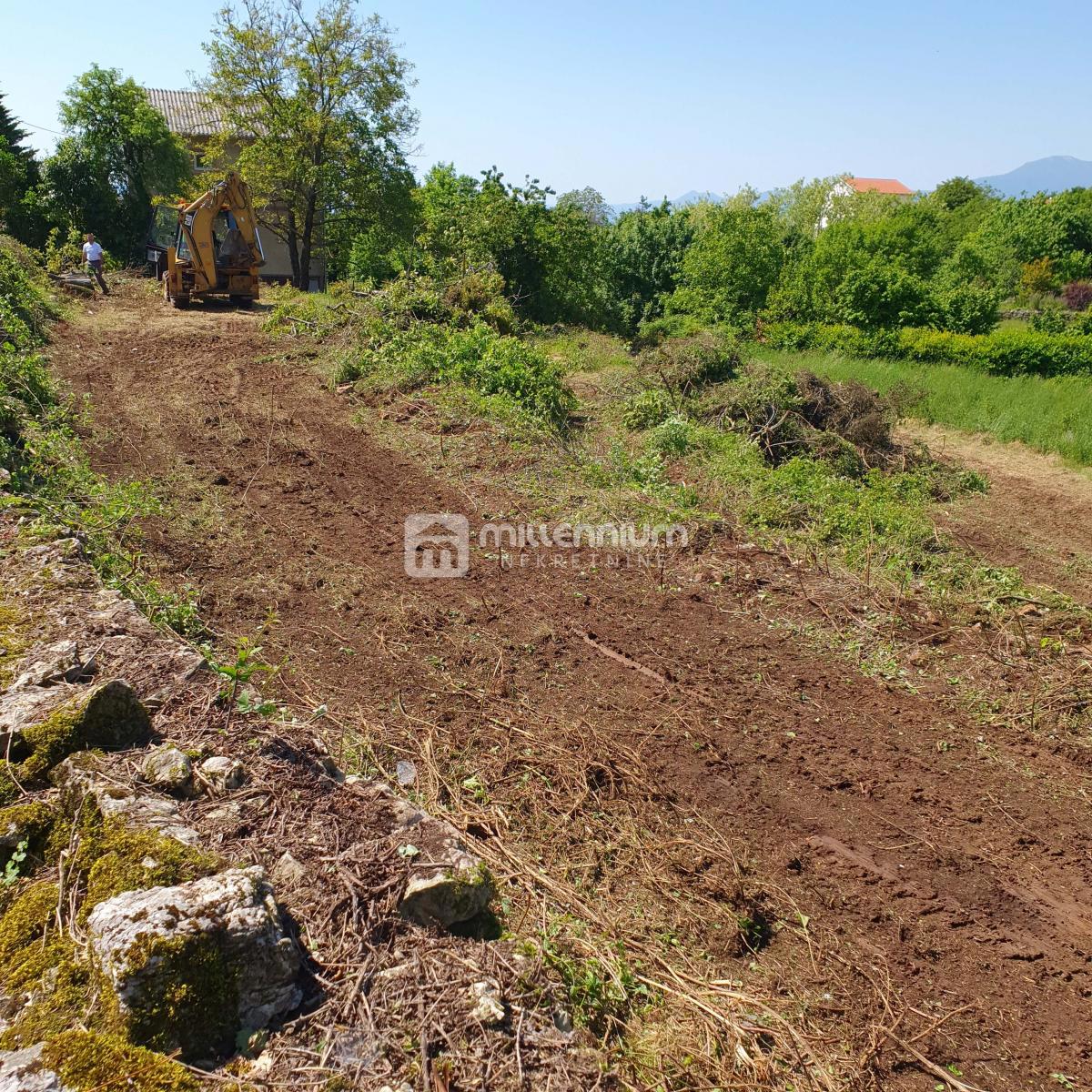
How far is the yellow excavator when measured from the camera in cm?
1602

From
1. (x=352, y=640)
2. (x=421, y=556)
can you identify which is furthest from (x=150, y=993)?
(x=421, y=556)

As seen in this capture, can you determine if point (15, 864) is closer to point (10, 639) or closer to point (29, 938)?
point (29, 938)

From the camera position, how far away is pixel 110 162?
22562 millimetres

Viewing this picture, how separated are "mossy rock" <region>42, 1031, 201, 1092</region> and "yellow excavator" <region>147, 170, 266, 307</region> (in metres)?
17.1

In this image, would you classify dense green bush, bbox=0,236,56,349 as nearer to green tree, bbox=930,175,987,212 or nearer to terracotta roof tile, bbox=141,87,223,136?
terracotta roof tile, bbox=141,87,223,136

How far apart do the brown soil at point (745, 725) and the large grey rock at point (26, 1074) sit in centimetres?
260

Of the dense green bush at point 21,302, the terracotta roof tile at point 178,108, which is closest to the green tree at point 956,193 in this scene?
the terracotta roof tile at point 178,108

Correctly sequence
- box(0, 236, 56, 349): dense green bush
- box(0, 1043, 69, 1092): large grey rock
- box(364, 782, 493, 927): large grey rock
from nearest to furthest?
1. box(0, 1043, 69, 1092): large grey rock
2. box(364, 782, 493, 927): large grey rock
3. box(0, 236, 56, 349): dense green bush

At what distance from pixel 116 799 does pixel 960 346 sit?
21734mm

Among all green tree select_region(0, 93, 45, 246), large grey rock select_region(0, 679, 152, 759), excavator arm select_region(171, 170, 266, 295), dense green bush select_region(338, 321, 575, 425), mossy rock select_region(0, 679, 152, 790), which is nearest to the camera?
mossy rock select_region(0, 679, 152, 790)

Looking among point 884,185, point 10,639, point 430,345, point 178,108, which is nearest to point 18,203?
point 178,108

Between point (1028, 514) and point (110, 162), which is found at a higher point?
point (110, 162)

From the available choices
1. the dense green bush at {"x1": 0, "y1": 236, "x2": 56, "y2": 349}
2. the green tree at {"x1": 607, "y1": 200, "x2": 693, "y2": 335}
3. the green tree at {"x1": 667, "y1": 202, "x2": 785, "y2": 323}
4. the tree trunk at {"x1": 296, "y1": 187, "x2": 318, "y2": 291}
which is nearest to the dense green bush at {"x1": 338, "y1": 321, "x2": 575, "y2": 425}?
the dense green bush at {"x1": 0, "y1": 236, "x2": 56, "y2": 349}

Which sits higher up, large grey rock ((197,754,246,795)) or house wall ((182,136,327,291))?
house wall ((182,136,327,291))
